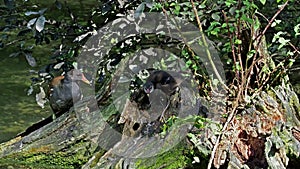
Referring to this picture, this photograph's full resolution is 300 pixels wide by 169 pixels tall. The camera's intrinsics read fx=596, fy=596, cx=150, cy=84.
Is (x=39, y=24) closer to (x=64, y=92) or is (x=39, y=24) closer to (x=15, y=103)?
(x=64, y=92)

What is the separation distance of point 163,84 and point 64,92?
0.90m

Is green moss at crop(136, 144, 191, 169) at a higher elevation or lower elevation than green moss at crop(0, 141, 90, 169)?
higher

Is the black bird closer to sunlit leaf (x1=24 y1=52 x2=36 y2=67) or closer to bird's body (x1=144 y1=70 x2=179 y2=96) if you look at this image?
bird's body (x1=144 y1=70 x2=179 y2=96)

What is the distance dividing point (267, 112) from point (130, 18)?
76 centimetres

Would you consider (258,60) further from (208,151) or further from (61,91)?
(61,91)

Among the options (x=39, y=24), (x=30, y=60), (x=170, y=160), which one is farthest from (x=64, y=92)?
(x=170, y=160)

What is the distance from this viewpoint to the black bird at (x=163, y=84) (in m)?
2.17

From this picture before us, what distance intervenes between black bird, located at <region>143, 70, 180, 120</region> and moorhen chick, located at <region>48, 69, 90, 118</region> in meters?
0.74

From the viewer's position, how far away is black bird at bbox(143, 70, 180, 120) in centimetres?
217

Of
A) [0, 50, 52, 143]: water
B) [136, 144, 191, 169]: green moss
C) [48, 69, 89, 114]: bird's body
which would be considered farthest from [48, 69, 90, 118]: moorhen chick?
[136, 144, 191, 169]: green moss

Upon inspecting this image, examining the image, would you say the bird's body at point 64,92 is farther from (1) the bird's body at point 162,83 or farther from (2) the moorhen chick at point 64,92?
(1) the bird's body at point 162,83

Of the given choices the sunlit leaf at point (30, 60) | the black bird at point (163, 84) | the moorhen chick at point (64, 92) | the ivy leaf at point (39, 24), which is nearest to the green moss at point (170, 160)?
the black bird at point (163, 84)

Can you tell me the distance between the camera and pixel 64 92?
116 inches

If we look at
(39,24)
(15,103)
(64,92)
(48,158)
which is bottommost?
(15,103)
